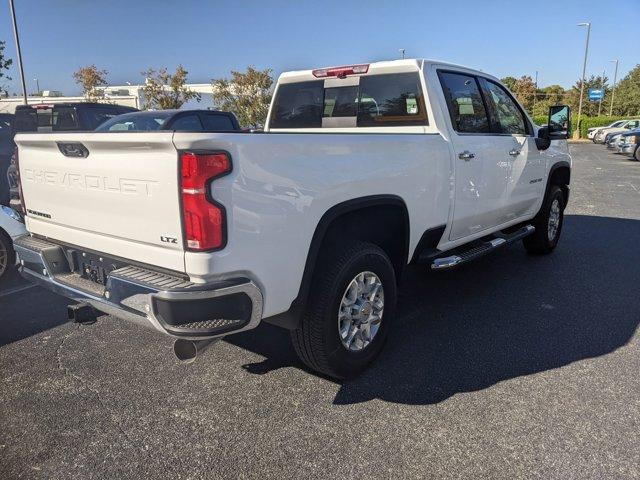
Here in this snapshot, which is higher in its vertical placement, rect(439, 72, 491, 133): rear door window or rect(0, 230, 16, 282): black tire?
rect(439, 72, 491, 133): rear door window

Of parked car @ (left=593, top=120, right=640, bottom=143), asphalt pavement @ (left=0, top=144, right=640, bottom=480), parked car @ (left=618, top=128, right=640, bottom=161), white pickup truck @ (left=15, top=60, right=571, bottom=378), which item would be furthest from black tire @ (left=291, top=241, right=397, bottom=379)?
parked car @ (left=593, top=120, right=640, bottom=143)

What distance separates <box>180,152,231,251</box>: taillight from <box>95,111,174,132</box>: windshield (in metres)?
6.40

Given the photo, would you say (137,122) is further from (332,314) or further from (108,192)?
(332,314)

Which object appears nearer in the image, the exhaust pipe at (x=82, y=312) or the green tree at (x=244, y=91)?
the exhaust pipe at (x=82, y=312)

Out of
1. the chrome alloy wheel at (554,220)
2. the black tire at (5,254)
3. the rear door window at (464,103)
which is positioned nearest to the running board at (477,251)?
the chrome alloy wheel at (554,220)

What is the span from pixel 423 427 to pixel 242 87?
35.1 m

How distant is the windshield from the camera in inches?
321

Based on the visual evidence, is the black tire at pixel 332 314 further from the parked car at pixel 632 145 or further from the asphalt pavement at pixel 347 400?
the parked car at pixel 632 145

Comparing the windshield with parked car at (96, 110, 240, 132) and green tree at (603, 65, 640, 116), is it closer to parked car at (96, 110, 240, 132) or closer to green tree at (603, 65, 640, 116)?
parked car at (96, 110, 240, 132)

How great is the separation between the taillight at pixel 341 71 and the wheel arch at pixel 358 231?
1.52 m

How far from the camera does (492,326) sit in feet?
13.5

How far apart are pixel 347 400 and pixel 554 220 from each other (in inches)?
176

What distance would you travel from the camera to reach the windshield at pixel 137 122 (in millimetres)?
8156

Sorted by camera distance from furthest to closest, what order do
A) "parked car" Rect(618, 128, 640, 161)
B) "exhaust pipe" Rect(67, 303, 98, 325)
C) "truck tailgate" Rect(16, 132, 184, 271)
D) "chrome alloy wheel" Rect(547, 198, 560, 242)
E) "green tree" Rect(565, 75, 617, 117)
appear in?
"green tree" Rect(565, 75, 617, 117), "parked car" Rect(618, 128, 640, 161), "chrome alloy wheel" Rect(547, 198, 560, 242), "exhaust pipe" Rect(67, 303, 98, 325), "truck tailgate" Rect(16, 132, 184, 271)
